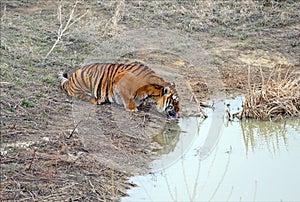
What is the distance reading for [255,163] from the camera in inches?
266

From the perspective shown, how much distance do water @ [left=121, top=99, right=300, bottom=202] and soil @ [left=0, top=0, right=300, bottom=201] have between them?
24 cm

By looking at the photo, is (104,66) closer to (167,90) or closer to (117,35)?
(167,90)

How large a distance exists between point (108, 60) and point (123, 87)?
6.14 ft

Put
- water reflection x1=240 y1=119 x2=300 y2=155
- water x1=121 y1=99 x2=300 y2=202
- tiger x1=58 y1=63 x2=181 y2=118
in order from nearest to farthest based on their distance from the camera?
water x1=121 y1=99 x2=300 y2=202, water reflection x1=240 y1=119 x2=300 y2=155, tiger x1=58 y1=63 x2=181 y2=118

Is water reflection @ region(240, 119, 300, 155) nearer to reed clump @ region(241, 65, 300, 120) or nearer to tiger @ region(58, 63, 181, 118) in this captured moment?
reed clump @ region(241, 65, 300, 120)

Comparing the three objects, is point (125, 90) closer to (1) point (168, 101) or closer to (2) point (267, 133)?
(1) point (168, 101)

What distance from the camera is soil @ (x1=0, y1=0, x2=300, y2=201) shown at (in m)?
5.98

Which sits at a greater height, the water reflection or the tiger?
the tiger

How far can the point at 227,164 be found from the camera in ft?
21.7

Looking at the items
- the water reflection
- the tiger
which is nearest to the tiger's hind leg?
the tiger

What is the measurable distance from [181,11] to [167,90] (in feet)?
15.0

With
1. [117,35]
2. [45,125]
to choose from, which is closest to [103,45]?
[117,35]

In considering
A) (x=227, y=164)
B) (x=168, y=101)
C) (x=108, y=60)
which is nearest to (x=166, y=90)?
(x=168, y=101)

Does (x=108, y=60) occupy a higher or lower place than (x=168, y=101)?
higher
